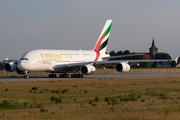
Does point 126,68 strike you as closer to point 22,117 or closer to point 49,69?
point 49,69

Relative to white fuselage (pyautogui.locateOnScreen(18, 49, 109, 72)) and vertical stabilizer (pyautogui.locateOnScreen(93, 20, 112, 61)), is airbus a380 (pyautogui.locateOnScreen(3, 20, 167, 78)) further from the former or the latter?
vertical stabilizer (pyautogui.locateOnScreen(93, 20, 112, 61))

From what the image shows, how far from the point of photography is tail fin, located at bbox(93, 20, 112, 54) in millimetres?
57438

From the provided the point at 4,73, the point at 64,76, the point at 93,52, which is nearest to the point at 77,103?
the point at 64,76

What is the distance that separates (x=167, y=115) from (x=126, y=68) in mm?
33412

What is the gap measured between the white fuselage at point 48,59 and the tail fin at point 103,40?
3.72m

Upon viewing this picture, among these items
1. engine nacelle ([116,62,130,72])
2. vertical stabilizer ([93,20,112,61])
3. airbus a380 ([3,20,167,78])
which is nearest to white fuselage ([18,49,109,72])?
airbus a380 ([3,20,167,78])

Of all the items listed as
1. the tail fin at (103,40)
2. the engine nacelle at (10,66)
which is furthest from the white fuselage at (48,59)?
the engine nacelle at (10,66)

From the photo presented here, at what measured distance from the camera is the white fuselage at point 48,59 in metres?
43.9

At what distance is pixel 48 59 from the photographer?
46.2 m

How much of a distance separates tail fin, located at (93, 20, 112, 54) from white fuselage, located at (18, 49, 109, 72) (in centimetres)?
372

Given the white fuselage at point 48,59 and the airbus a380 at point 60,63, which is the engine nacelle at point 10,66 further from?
the white fuselage at point 48,59

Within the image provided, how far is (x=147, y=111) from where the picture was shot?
1488cm

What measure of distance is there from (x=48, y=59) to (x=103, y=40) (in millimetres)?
15297

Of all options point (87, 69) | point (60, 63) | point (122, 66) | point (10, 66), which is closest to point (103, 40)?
point (122, 66)
